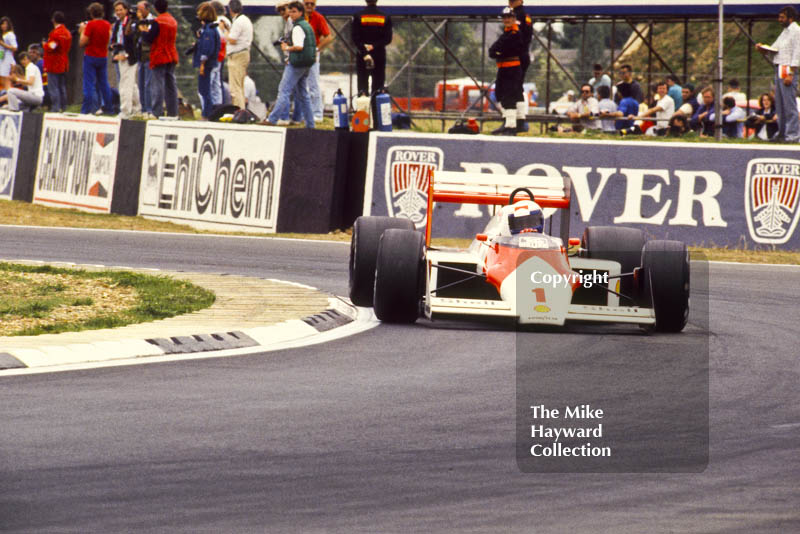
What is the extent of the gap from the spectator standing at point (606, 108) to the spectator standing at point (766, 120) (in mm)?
2361

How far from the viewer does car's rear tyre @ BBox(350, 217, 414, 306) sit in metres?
10.7

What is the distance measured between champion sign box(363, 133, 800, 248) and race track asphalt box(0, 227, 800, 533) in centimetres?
689

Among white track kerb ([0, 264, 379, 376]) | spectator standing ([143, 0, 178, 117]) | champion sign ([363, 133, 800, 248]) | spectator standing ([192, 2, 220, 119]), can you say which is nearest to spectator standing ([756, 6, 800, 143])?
champion sign ([363, 133, 800, 248])

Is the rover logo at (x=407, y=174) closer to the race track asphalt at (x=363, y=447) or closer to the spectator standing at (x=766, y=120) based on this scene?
the race track asphalt at (x=363, y=447)

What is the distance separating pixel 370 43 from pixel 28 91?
7.43 meters

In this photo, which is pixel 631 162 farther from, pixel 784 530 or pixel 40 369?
pixel 784 530

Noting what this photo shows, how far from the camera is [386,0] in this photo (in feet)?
85.4

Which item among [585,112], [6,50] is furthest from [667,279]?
[6,50]

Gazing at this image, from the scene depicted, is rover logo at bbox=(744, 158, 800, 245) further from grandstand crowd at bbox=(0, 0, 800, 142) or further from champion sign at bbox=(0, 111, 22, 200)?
champion sign at bbox=(0, 111, 22, 200)

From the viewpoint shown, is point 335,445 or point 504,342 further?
point 504,342

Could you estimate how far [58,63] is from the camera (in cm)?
2256

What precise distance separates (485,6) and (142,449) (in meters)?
20.6

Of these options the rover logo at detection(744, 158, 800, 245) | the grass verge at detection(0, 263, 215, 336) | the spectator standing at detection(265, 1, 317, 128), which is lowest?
the grass verge at detection(0, 263, 215, 336)

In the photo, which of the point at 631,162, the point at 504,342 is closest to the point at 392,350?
the point at 504,342
